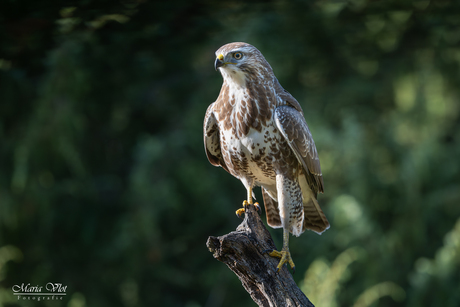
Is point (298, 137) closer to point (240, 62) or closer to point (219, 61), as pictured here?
point (240, 62)

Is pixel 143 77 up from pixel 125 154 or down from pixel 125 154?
up

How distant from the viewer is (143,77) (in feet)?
22.5

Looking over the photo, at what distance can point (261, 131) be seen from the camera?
9.81 feet

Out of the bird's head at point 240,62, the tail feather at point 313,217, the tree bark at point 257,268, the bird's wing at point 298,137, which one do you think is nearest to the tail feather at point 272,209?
the tail feather at point 313,217

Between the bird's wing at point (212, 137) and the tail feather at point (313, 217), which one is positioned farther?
the tail feather at point (313, 217)

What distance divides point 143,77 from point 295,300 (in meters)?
4.98

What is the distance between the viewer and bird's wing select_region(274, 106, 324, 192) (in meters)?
3.00

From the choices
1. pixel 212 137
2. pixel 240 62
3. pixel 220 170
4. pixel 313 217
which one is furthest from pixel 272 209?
pixel 220 170

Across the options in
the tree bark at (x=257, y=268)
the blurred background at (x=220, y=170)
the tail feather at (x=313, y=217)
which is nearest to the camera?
the tree bark at (x=257, y=268)

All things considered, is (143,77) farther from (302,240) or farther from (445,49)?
(445,49)

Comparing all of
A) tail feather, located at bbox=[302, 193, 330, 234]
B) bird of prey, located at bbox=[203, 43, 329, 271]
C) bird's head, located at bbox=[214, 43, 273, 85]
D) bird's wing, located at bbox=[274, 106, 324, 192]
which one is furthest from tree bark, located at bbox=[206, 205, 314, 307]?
bird's head, located at bbox=[214, 43, 273, 85]

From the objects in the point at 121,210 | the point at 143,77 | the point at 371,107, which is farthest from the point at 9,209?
the point at 371,107

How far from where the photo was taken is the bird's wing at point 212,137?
128 inches

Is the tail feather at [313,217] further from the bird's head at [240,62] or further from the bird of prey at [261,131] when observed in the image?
the bird's head at [240,62]
